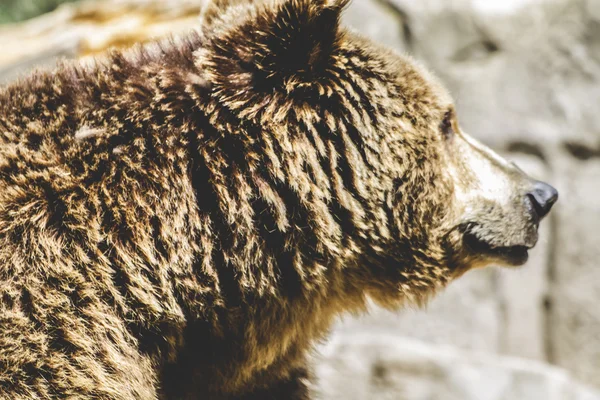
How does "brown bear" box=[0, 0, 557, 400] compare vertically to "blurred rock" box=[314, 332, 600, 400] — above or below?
above

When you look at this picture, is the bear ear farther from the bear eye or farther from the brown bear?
the bear eye

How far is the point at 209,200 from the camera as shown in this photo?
78.5 inches

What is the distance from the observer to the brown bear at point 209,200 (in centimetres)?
183

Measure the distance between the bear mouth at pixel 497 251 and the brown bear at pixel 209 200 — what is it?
160 millimetres

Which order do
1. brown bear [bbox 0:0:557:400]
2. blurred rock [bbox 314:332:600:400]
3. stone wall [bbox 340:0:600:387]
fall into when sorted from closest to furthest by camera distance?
brown bear [bbox 0:0:557:400] < blurred rock [bbox 314:332:600:400] < stone wall [bbox 340:0:600:387]

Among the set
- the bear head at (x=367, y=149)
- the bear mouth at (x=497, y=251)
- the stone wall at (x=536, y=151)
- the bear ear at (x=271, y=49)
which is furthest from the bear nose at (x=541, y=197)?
the stone wall at (x=536, y=151)

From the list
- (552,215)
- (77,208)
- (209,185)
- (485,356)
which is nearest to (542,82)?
(552,215)

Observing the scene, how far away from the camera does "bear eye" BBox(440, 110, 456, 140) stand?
238 centimetres

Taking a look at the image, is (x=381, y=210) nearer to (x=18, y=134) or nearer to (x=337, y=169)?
(x=337, y=169)

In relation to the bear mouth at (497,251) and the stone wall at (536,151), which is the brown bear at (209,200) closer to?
the bear mouth at (497,251)

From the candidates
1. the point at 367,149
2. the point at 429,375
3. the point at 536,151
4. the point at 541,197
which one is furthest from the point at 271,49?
the point at 536,151

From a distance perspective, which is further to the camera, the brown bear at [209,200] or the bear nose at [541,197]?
the bear nose at [541,197]

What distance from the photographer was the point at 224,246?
6.57 ft

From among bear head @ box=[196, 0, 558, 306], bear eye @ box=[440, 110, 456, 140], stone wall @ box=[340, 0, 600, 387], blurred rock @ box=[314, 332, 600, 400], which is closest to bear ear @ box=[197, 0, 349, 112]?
bear head @ box=[196, 0, 558, 306]
